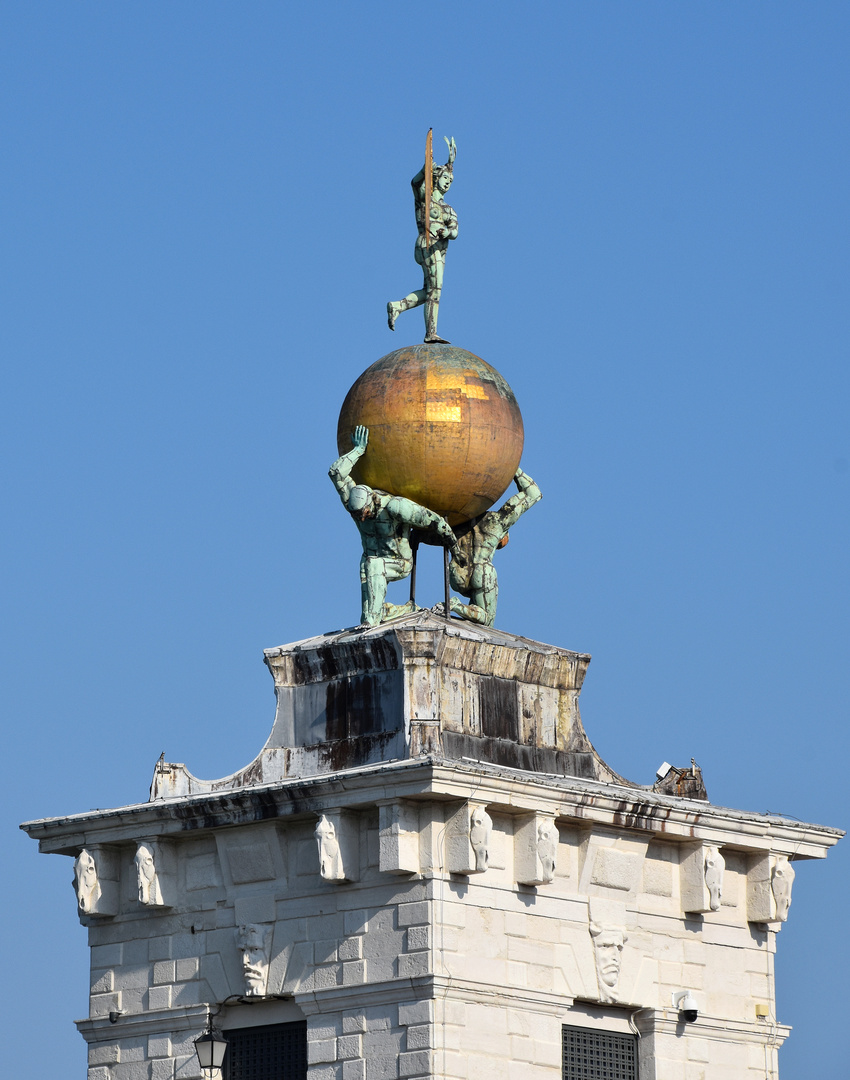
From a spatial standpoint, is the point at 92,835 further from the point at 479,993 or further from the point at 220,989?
the point at 479,993

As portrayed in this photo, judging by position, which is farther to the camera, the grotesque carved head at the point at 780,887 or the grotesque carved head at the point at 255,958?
the grotesque carved head at the point at 780,887

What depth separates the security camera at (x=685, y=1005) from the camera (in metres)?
32.9

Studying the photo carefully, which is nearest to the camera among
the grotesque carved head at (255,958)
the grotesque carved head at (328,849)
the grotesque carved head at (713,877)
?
the grotesque carved head at (328,849)

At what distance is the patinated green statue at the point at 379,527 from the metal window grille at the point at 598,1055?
6067mm

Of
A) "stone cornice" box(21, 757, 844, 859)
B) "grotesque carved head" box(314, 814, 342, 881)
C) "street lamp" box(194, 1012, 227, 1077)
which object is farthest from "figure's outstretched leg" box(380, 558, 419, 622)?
"street lamp" box(194, 1012, 227, 1077)

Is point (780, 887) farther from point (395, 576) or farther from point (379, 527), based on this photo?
point (379, 527)

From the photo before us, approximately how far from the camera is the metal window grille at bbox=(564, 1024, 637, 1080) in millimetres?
32062

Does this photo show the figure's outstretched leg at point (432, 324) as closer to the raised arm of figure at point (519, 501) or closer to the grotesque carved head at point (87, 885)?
the raised arm of figure at point (519, 501)

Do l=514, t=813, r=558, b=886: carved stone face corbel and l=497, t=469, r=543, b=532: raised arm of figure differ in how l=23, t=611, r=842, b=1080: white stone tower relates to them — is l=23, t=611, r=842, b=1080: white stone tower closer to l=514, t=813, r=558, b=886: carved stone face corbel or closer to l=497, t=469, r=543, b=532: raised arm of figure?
l=514, t=813, r=558, b=886: carved stone face corbel

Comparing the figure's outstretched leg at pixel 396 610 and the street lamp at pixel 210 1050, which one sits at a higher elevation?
the figure's outstretched leg at pixel 396 610

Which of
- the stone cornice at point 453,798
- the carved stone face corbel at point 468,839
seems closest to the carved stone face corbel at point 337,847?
the stone cornice at point 453,798

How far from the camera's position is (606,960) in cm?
3231

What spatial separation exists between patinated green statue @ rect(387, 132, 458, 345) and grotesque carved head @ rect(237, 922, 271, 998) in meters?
8.74

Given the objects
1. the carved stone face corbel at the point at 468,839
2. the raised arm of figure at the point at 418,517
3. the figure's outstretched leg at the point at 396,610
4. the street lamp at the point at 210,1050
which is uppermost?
the raised arm of figure at the point at 418,517
